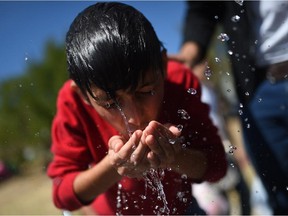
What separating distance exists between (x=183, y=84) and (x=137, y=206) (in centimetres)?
33

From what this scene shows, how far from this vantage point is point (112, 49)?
890mm

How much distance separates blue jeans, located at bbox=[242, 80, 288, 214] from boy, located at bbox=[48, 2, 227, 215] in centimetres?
27

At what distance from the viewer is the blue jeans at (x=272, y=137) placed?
4.56 ft

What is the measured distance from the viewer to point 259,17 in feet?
4.23

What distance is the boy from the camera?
2.92 feet

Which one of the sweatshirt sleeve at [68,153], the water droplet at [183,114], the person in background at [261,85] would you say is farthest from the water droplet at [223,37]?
the sweatshirt sleeve at [68,153]

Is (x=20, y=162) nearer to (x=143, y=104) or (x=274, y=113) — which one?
(x=274, y=113)

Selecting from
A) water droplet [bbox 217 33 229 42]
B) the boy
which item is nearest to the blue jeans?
water droplet [bbox 217 33 229 42]

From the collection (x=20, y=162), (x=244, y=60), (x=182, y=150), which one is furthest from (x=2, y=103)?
(x=182, y=150)

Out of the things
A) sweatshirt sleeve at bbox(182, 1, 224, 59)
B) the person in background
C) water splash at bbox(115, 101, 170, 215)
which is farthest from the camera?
sweatshirt sleeve at bbox(182, 1, 224, 59)

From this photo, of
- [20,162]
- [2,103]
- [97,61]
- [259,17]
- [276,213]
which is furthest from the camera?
[20,162]

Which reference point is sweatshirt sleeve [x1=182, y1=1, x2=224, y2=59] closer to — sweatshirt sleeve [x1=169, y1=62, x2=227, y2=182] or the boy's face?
sweatshirt sleeve [x1=169, y1=62, x2=227, y2=182]

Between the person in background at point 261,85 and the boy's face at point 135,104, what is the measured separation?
1.41ft

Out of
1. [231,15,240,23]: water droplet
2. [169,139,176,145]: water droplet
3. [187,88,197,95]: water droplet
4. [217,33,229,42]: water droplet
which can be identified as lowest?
[169,139,176,145]: water droplet
